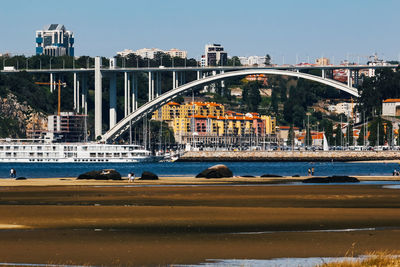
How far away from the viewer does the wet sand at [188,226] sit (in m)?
22.8

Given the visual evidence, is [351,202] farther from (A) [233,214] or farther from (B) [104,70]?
(B) [104,70]

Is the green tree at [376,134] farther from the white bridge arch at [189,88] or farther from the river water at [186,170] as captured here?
the river water at [186,170]

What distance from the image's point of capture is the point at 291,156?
154875 mm

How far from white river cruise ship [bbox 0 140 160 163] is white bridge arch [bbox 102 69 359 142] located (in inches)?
346

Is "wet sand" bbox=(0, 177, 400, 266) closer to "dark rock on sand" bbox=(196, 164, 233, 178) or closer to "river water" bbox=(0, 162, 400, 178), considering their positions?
"dark rock on sand" bbox=(196, 164, 233, 178)

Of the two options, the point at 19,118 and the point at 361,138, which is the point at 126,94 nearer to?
the point at 19,118

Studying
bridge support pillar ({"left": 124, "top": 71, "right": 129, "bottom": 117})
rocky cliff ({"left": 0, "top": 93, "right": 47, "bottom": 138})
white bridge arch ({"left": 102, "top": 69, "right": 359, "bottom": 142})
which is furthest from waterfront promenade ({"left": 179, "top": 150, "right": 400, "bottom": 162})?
rocky cliff ({"left": 0, "top": 93, "right": 47, "bottom": 138})

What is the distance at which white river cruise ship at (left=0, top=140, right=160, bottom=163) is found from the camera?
140 m

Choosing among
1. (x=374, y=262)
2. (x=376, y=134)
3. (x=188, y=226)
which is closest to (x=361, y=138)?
(x=376, y=134)

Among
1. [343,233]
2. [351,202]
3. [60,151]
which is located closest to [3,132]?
[60,151]

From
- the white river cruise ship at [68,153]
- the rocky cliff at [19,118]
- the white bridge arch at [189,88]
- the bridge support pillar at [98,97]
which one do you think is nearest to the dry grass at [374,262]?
the white bridge arch at [189,88]

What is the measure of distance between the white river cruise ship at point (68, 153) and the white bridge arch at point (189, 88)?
8.80 m

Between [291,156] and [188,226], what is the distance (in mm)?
127191

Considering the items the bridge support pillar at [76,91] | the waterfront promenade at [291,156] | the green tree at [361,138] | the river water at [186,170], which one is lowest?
the river water at [186,170]
